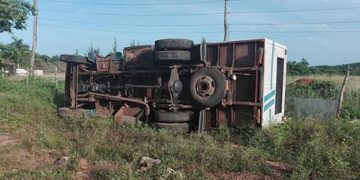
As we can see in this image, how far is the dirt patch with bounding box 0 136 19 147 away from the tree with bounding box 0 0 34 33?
8925 mm

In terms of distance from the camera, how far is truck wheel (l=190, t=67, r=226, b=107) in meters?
10.5

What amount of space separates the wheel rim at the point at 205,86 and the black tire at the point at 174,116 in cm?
62

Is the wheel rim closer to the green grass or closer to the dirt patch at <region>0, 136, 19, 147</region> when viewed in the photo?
the green grass

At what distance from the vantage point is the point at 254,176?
703cm

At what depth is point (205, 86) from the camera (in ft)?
35.0

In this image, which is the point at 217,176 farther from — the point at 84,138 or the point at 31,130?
the point at 31,130

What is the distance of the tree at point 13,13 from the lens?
57.2 ft

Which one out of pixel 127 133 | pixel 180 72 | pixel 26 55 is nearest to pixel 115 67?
pixel 180 72

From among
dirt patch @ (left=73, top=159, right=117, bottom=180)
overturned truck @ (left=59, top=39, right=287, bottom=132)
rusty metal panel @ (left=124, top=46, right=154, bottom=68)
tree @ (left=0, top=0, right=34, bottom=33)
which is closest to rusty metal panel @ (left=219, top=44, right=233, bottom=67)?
overturned truck @ (left=59, top=39, right=287, bottom=132)

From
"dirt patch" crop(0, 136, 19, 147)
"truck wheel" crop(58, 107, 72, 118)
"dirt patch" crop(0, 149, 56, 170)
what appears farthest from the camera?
"truck wheel" crop(58, 107, 72, 118)

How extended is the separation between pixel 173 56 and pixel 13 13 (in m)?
9.33

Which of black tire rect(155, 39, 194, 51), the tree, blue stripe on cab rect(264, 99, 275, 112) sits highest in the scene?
the tree

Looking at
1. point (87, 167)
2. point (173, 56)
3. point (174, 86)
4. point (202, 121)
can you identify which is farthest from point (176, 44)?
point (87, 167)

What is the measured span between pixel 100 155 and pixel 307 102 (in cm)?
699
